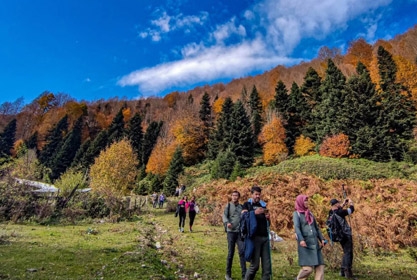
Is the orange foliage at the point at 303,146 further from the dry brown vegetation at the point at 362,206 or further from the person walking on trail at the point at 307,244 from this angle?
the person walking on trail at the point at 307,244

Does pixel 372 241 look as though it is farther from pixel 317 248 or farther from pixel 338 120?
pixel 338 120

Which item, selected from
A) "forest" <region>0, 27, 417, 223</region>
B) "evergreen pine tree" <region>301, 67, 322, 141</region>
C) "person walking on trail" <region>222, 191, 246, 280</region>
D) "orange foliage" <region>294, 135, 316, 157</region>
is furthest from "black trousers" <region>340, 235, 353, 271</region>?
"evergreen pine tree" <region>301, 67, 322, 141</region>

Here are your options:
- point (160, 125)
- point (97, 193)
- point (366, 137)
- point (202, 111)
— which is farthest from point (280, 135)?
point (160, 125)

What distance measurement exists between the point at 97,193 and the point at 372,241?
1551 centimetres

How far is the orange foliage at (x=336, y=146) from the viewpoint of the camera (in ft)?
87.6

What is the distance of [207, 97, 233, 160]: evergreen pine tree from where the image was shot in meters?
38.5

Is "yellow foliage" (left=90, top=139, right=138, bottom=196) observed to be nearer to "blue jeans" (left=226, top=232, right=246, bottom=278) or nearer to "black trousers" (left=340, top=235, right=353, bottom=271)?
"blue jeans" (left=226, top=232, right=246, bottom=278)

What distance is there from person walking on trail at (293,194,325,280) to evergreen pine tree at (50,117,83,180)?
6140 cm

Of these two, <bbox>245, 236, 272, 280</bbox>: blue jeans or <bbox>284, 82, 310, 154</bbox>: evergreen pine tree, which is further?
<bbox>284, 82, 310, 154</bbox>: evergreen pine tree

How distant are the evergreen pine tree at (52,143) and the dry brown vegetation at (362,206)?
5721 cm

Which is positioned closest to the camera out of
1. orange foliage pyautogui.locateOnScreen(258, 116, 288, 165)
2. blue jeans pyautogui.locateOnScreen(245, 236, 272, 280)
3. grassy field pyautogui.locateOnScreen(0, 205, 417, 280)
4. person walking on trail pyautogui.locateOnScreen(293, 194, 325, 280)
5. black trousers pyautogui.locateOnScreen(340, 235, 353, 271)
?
person walking on trail pyautogui.locateOnScreen(293, 194, 325, 280)

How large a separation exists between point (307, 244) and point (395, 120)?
2891 centimetres

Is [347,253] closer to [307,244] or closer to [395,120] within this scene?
[307,244]

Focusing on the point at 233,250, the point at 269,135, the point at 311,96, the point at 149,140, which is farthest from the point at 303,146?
the point at 149,140
